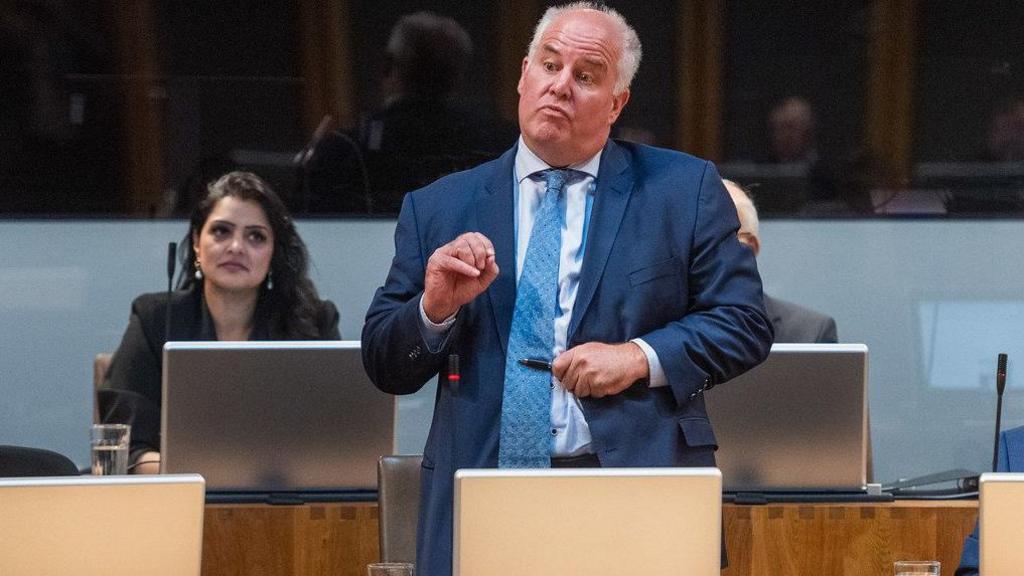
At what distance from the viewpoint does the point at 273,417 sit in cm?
279

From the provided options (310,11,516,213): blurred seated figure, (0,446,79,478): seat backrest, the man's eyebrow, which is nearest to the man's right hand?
the man's eyebrow

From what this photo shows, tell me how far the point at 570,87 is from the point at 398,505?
0.83 m

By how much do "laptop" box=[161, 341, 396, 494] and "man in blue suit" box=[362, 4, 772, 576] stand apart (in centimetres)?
45

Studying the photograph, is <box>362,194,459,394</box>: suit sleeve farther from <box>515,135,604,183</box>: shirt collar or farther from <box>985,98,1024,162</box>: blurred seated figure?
<box>985,98,1024,162</box>: blurred seated figure

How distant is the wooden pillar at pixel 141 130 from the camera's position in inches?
190

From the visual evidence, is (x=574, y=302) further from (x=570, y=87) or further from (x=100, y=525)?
(x=100, y=525)

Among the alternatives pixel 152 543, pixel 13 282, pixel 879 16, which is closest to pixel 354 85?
pixel 13 282

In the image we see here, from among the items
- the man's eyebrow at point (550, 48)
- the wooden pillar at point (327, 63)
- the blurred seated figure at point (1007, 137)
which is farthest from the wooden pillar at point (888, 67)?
the man's eyebrow at point (550, 48)

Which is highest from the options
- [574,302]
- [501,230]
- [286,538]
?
[501,230]

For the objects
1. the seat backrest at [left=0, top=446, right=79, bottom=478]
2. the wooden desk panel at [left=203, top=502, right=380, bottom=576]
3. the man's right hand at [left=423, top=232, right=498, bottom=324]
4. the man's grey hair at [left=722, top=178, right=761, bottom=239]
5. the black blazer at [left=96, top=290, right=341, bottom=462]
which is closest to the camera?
the man's right hand at [left=423, top=232, right=498, bottom=324]

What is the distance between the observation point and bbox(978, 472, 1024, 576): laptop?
175cm

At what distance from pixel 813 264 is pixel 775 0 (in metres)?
0.82

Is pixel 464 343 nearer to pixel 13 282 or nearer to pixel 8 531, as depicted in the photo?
pixel 8 531

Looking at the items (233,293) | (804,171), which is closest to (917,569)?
(233,293)
